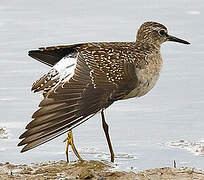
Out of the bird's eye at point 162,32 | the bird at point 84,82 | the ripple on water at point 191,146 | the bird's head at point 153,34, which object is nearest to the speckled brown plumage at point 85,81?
the bird at point 84,82

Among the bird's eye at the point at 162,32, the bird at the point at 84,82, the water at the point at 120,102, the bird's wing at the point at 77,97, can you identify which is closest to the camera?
the bird's wing at the point at 77,97

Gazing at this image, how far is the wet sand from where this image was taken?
34.2 ft

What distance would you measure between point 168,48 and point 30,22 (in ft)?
8.33

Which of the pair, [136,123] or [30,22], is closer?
[136,123]

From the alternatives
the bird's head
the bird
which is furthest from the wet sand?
the bird's head

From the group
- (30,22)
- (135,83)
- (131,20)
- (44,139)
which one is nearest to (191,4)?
Answer: (131,20)

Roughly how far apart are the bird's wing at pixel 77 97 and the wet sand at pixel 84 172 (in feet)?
2.41

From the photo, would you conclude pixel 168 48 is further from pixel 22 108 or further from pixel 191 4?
pixel 22 108

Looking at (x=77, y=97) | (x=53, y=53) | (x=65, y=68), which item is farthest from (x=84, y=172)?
(x=53, y=53)

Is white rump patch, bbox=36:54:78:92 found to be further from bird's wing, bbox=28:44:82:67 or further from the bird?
bird's wing, bbox=28:44:82:67

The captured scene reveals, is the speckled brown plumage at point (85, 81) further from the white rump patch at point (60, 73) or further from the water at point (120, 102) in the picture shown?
the water at point (120, 102)

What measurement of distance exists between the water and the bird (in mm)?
670

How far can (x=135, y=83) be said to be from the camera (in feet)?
36.2

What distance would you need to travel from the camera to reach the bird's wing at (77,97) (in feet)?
32.6
